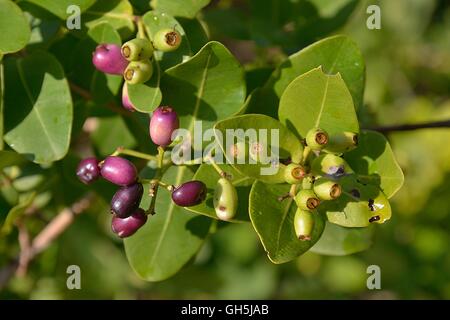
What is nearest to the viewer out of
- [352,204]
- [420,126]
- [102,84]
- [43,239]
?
[352,204]

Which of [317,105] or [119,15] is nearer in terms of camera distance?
[317,105]

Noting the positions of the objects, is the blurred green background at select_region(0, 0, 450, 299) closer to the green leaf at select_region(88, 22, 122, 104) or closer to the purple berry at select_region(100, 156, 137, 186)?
the green leaf at select_region(88, 22, 122, 104)

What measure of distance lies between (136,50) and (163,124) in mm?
160

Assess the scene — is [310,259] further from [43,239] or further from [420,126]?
[420,126]

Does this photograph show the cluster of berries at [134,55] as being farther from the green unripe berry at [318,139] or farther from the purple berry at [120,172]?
the green unripe berry at [318,139]

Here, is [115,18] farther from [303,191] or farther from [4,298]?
[4,298]

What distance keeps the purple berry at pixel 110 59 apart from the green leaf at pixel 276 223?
39 cm

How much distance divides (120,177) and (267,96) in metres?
0.40

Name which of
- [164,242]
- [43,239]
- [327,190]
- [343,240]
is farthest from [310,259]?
[327,190]

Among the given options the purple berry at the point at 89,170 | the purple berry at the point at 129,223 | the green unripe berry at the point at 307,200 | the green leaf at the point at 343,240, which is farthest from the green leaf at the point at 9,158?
the green leaf at the point at 343,240

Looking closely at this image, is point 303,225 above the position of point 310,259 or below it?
below

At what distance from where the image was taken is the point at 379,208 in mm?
1490

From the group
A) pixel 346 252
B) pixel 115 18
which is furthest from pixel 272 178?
→ pixel 115 18

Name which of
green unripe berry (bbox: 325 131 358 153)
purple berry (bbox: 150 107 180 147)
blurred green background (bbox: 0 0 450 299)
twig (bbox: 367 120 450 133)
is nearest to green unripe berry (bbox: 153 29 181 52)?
purple berry (bbox: 150 107 180 147)
